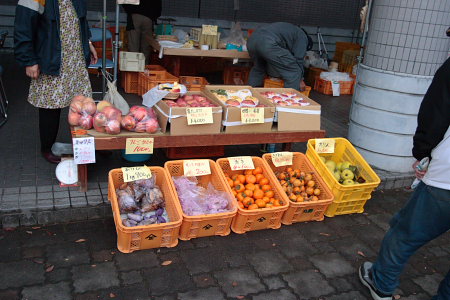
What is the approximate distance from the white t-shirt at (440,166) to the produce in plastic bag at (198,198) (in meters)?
1.67

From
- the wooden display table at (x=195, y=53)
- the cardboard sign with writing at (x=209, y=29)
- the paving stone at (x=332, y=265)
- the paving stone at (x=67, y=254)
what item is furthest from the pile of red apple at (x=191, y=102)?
the cardboard sign with writing at (x=209, y=29)

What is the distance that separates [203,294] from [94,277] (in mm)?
802

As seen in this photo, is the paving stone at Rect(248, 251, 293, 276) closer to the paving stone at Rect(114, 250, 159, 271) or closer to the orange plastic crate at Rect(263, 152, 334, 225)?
the orange plastic crate at Rect(263, 152, 334, 225)

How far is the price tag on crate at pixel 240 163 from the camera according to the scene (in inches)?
157

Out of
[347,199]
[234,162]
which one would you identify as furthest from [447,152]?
[234,162]

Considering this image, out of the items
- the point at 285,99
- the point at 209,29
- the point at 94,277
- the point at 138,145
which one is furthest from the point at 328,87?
the point at 94,277

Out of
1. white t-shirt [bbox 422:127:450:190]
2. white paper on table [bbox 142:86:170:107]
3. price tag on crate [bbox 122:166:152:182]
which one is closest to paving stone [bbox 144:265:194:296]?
price tag on crate [bbox 122:166:152:182]

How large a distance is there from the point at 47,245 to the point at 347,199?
276 centimetres

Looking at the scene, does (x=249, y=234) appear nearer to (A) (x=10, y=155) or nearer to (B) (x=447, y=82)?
(B) (x=447, y=82)

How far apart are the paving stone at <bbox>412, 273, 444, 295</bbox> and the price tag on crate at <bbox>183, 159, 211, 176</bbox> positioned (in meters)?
1.98

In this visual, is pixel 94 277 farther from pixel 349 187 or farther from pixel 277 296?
pixel 349 187

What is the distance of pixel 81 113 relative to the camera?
147 inches

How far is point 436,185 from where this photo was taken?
99.7 inches

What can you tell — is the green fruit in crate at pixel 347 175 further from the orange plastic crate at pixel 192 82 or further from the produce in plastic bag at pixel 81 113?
the orange plastic crate at pixel 192 82
